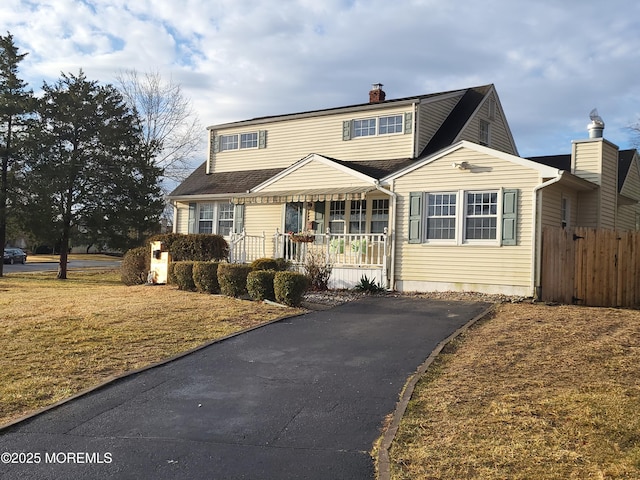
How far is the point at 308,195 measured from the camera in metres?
16.4

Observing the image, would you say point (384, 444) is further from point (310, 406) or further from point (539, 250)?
point (539, 250)

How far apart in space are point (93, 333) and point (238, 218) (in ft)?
36.1

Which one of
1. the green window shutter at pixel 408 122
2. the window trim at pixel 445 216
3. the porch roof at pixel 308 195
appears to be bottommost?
the window trim at pixel 445 216

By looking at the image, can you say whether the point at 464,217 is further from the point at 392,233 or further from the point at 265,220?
the point at 265,220

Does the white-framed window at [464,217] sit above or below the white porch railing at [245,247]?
above

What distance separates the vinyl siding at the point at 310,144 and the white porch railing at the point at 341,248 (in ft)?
12.2

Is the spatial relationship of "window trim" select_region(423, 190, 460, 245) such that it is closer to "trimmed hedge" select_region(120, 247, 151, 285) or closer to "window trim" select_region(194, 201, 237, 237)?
"window trim" select_region(194, 201, 237, 237)

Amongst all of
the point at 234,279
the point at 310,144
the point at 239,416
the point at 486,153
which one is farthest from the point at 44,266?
the point at 239,416

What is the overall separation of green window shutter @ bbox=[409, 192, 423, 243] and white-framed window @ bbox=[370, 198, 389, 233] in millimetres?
1945

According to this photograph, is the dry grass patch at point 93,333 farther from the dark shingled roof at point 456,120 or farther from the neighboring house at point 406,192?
the dark shingled roof at point 456,120

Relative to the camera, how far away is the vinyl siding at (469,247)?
13.2 meters

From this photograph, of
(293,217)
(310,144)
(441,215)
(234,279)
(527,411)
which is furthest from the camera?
(310,144)

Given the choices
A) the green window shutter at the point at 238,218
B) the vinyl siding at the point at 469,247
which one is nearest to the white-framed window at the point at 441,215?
the vinyl siding at the point at 469,247

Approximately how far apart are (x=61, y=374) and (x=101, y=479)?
3.14m
